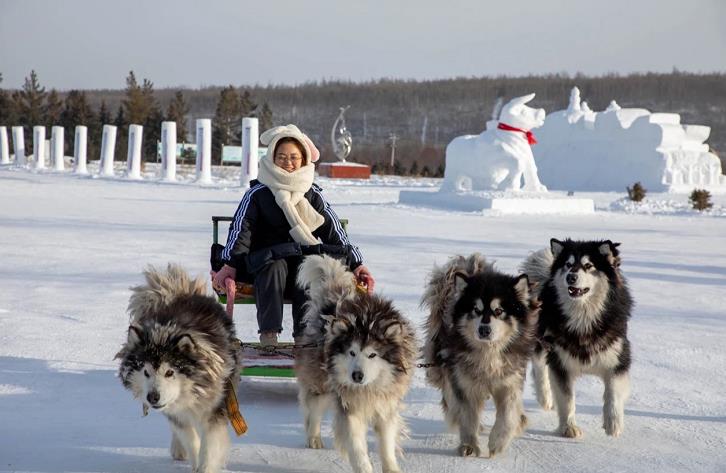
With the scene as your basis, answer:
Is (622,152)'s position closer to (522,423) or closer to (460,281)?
(522,423)

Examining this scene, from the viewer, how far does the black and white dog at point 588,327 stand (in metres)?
3.97

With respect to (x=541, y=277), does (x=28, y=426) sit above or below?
below

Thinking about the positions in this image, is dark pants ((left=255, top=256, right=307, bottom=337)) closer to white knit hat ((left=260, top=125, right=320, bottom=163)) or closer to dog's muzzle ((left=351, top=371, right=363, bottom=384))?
white knit hat ((left=260, top=125, right=320, bottom=163))

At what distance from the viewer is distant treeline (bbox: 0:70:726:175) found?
104312 millimetres

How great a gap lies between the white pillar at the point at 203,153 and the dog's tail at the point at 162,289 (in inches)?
1036

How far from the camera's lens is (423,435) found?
408 centimetres

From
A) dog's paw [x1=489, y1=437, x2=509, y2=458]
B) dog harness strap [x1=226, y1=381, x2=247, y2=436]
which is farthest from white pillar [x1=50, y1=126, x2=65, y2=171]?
dog's paw [x1=489, y1=437, x2=509, y2=458]

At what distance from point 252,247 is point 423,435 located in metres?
1.46

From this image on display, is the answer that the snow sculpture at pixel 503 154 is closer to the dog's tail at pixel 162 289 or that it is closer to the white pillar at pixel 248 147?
the white pillar at pixel 248 147

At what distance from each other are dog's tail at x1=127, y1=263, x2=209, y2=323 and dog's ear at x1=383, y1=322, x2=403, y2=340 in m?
0.94

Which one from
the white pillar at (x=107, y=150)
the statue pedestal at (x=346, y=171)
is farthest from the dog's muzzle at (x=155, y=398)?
the white pillar at (x=107, y=150)

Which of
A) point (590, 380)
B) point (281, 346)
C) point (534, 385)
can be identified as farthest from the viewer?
point (590, 380)

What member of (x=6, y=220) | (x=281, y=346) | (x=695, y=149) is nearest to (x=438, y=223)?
(x=6, y=220)

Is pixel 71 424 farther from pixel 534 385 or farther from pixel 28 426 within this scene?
pixel 534 385
